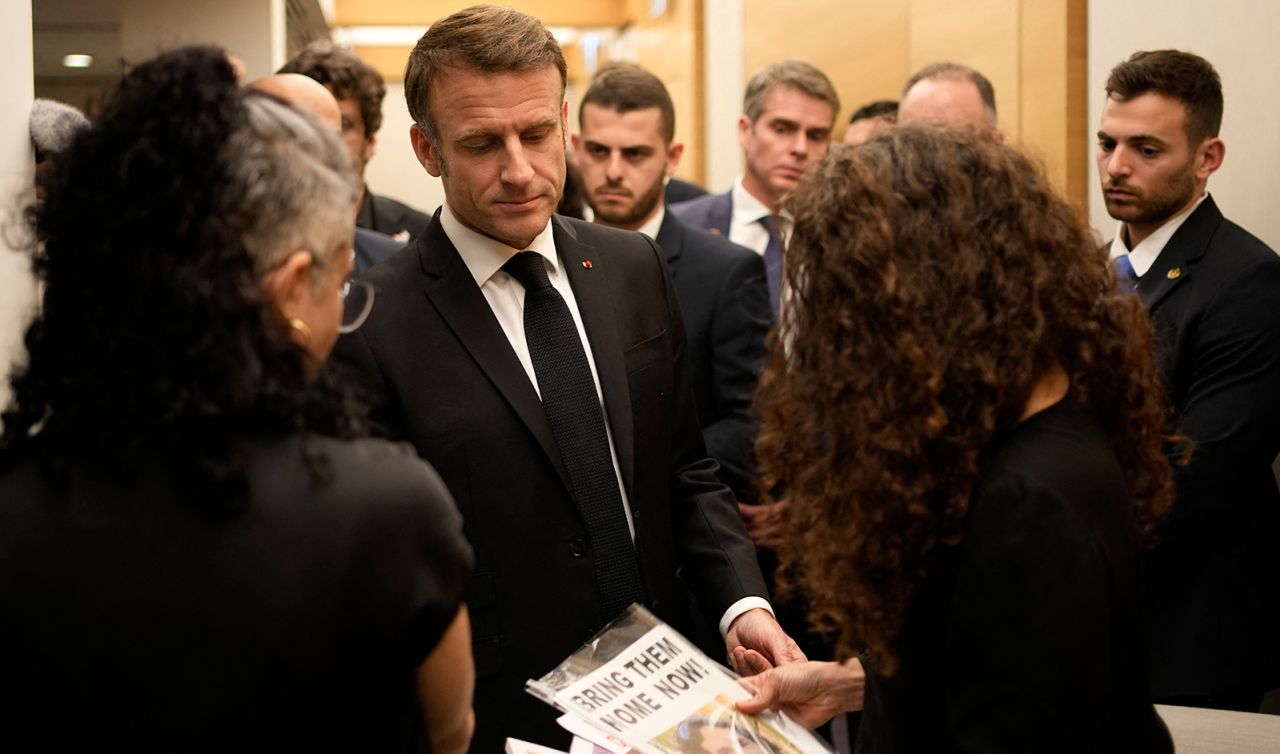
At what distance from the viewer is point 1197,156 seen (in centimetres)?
307

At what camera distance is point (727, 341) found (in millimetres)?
3180

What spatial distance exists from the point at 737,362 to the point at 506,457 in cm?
133

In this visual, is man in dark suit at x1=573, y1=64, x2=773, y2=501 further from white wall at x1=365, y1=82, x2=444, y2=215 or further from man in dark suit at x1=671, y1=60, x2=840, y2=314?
white wall at x1=365, y1=82, x2=444, y2=215

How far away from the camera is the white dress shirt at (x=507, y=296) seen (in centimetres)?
199

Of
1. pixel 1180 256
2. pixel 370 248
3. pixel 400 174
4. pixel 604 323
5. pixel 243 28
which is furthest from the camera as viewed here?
pixel 400 174

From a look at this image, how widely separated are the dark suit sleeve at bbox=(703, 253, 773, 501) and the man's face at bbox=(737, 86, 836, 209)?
100 cm

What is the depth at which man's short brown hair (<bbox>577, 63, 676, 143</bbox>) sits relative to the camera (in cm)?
398

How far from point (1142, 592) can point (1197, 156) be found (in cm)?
206

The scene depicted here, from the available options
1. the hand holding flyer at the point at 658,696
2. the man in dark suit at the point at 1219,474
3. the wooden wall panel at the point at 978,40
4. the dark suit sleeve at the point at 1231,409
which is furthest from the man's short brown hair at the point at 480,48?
the wooden wall panel at the point at 978,40

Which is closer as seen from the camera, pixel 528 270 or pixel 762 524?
pixel 528 270

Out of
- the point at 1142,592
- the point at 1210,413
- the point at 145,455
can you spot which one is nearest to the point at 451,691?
the point at 145,455

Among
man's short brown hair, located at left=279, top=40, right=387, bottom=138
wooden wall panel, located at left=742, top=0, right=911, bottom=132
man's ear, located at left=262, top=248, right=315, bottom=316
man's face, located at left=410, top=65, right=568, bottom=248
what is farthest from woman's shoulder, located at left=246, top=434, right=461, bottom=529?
wooden wall panel, located at left=742, top=0, right=911, bottom=132

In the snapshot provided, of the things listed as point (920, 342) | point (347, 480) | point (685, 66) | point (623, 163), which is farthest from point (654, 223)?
point (685, 66)

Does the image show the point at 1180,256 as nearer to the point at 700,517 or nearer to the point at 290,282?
the point at 700,517
